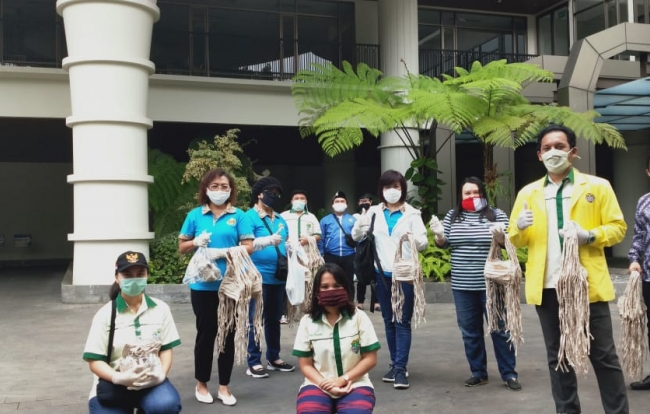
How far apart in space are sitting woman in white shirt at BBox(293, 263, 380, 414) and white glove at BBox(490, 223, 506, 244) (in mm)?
1571

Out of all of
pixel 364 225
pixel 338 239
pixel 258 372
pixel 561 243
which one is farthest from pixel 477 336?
pixel 338 239

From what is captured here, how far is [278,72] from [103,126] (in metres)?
7.73

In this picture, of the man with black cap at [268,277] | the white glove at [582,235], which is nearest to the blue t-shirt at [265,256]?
the man with black cap at [268,277]

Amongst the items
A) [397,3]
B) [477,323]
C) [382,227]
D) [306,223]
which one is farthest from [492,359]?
[397,3]

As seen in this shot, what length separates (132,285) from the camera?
3869mm

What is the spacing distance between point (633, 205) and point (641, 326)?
15.0 meters

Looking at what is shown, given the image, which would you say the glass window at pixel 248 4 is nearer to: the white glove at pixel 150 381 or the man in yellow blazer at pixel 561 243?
the man in yellow blazer at pixel 561 243

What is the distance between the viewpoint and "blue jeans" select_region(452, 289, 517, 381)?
545 centimetres

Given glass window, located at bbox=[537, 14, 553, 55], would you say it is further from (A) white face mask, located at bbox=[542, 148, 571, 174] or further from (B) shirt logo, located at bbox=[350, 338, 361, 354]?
(B) shirt logo, located at bbox=[350, 338, 361, 354]

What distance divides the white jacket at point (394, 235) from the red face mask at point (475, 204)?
1.46 ft

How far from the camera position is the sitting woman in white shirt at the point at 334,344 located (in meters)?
3.78

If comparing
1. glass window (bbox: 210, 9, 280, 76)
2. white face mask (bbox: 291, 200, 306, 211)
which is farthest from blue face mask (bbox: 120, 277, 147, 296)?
glass window (bbox: 210, 9, 280, 76)

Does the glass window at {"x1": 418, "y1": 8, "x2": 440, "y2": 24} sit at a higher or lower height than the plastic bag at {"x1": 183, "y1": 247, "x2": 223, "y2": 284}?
higher

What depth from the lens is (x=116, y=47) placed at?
432 inches
